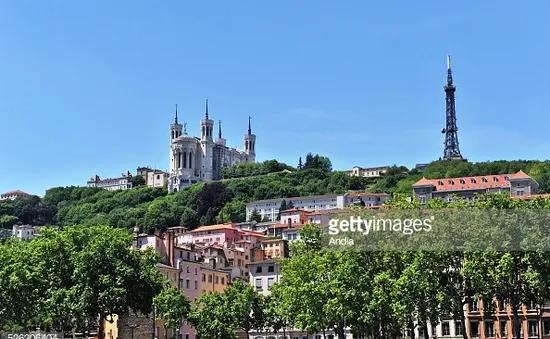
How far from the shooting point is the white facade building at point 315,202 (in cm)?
16188

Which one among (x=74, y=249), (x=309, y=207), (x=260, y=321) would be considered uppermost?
(x=309, y=207)

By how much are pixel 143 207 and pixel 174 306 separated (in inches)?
5134

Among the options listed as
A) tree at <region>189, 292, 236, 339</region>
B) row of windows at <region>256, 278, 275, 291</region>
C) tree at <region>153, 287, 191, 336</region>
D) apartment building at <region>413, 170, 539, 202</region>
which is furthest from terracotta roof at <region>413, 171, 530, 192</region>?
tree at <region>153, 287, 191, 336</region>

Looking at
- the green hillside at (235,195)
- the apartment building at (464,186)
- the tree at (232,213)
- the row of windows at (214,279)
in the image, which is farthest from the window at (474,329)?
the tree at (232,213)

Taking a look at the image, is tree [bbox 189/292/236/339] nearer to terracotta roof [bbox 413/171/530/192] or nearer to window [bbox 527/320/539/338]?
window [bbox 527/320/539/338]

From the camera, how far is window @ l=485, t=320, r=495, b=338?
6412cm

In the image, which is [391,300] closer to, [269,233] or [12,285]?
[12,285]

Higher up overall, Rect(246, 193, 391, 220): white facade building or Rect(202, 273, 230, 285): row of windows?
Rect(246, 193, 391, 220): white facade building

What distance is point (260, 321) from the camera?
7150 centimetres

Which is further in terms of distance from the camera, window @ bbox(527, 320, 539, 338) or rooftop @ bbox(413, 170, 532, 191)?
rooftop @ bbox(413, 170, 532, 191)

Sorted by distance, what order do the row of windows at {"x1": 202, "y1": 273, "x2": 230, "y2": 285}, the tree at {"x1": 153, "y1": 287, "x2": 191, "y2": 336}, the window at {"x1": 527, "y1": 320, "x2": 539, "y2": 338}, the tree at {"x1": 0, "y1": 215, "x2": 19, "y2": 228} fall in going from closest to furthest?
the window at {"x1": 527, "y1": 320, "x2": 539, "y2": 338} → the tree at {"x1": 153, "y1": 287, "x2": 191, "y2": 336} → the row of windows at {"x1": 202, "y1": 273, "x2": 230, "y2": 285} → the tree at {"x1": 0, "y1": 215, "x2": 19, "y2": 228}

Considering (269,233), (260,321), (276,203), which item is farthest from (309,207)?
(260,321)

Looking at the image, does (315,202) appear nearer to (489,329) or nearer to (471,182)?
(471,182)

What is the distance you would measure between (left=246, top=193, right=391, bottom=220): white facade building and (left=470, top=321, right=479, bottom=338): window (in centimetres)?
9515
